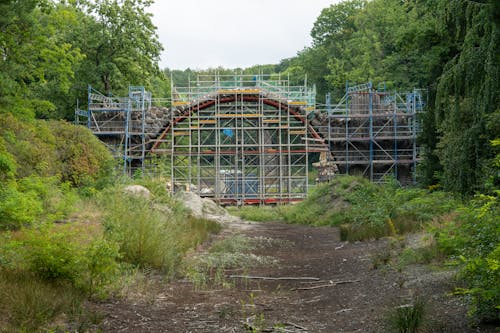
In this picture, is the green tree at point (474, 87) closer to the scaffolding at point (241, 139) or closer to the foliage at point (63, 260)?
the foliage at point (63, 260)

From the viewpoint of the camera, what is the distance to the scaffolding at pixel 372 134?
37719 mm

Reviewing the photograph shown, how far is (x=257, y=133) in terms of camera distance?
38.1 metres

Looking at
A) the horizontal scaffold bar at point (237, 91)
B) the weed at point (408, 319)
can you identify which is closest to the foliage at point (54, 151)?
the weed at point (408, 319)

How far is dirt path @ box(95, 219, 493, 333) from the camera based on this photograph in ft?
23.2

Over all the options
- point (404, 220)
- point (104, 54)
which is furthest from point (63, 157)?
point (104, 54)

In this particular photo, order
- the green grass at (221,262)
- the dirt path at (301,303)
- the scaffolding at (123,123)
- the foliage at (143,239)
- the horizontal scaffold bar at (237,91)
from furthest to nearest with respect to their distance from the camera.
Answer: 1. the scaffolding at (123,123)
2. the horizontal scaffold bar at (237,91)
3. the green grass at (221,262)
4. the foliage at (143,239)
5. the dirt path at (301,303)

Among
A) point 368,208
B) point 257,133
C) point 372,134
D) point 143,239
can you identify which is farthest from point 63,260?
point 372,134

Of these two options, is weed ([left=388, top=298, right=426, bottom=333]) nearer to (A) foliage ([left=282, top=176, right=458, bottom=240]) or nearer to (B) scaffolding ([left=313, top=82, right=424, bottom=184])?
(A) foliage ([left=282, top=176, right=458, bottom=240])

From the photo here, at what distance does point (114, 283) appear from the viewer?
8.54m

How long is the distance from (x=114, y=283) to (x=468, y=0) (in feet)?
21.7

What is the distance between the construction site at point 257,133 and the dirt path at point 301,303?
24282mm

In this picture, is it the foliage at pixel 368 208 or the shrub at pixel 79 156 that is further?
the shrub at pixel 79 156

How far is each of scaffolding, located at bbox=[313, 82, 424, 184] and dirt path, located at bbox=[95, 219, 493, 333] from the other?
87.0ft

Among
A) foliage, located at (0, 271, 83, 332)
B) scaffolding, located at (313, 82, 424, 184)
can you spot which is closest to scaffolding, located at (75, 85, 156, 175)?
scaffolding, located at (313, 82, 424, 184)
